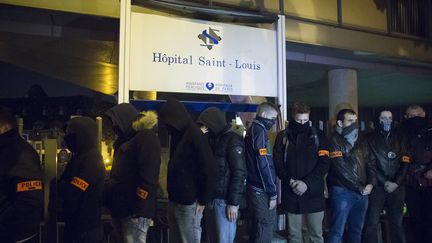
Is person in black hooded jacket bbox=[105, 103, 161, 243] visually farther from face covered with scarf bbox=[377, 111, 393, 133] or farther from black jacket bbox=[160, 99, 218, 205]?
face covered with scarf bbox=[377, 111, 393, 133]

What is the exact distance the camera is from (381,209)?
15.7 feet

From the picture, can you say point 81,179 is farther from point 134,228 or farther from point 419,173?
point 419,173

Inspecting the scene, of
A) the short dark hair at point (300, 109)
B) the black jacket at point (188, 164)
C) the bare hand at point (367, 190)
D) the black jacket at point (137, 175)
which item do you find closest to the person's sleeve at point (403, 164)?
the bare hand at point (367, 190)

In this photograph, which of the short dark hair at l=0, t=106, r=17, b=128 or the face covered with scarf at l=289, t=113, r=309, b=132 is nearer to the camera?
the short dark hair at l=0, t=106, r=17, b=128

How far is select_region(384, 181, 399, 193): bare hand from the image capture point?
4.69 metres

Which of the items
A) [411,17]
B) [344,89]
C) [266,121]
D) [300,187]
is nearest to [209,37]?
[266,121]

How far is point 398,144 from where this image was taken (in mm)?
4875

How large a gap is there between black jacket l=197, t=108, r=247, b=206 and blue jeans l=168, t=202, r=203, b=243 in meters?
0.39

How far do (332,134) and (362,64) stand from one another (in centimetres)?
420

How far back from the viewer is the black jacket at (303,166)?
4234 mm

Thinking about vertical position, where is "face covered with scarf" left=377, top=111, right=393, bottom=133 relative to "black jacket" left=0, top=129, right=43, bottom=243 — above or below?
above

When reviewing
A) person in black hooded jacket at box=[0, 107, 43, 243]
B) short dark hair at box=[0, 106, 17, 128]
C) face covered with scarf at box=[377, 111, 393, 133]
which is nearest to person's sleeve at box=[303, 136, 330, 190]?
face covered with scarf at box=[377, 111, 393, 133]

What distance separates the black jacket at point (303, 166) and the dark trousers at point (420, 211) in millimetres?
A: 1554

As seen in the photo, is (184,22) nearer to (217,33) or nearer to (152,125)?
(217,33)
